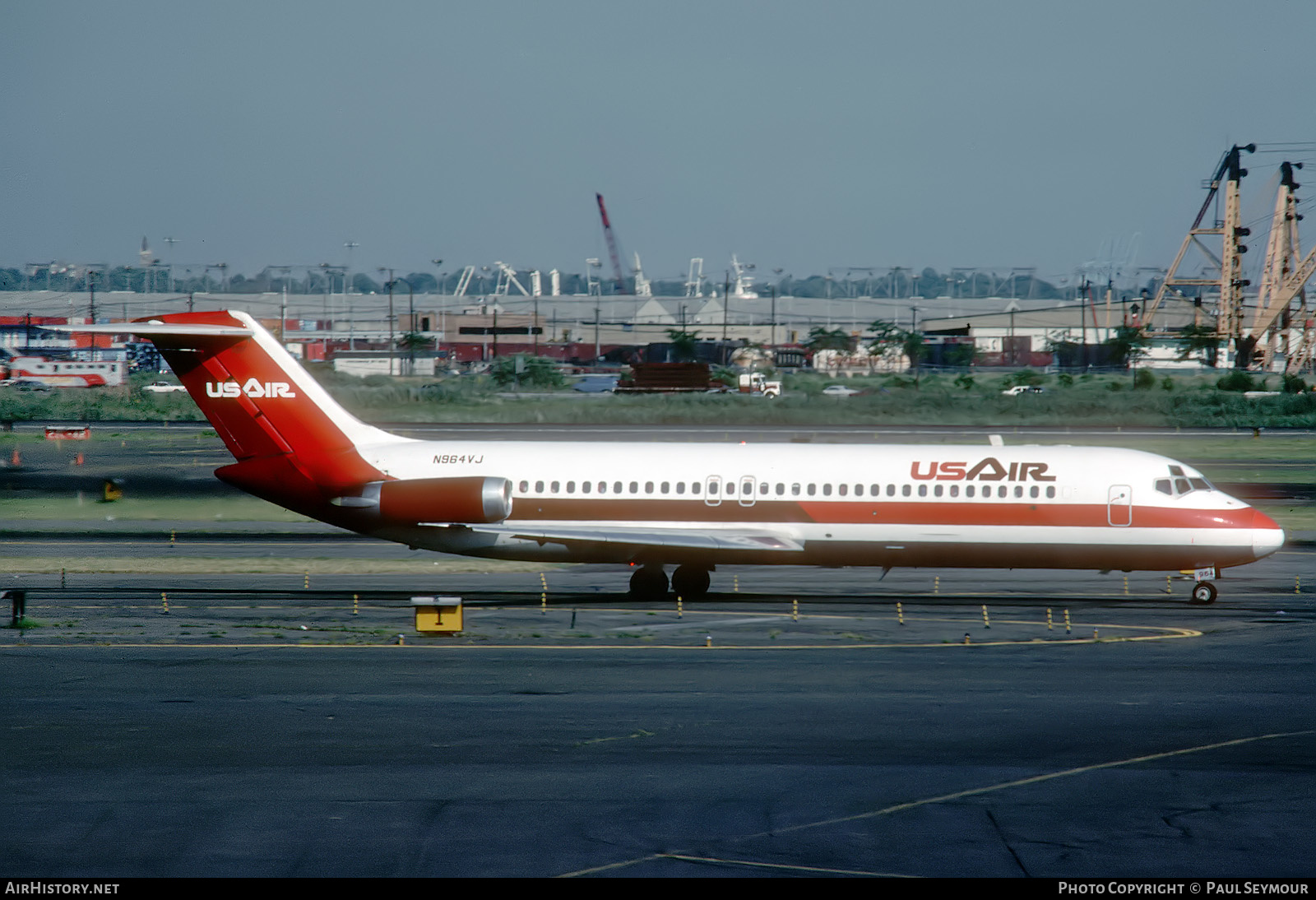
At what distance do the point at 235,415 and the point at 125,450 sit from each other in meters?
42.7

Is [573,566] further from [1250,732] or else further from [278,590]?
[1250,732]

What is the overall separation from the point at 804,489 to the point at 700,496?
2.54 m

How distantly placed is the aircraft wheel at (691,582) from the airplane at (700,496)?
0.15 feet

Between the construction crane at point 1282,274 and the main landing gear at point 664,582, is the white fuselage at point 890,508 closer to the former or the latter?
the main landing gear at point 664,582

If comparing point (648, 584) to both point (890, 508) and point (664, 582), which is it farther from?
point (890, 508)

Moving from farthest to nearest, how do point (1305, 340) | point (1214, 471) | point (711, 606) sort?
point (1305, 340) → point (1214, 471) → point (711, 606)

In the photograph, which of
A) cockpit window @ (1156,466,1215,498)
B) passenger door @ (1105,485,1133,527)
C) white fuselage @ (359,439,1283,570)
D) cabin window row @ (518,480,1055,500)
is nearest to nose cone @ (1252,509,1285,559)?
white fuselage @ (359,439,1283,570)

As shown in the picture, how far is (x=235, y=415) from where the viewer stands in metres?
33.6

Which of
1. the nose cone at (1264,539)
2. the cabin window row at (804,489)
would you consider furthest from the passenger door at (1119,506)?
the nose cone at (1264,539)

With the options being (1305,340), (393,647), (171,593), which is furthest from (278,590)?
(1305,340)

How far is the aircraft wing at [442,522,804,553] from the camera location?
105ft

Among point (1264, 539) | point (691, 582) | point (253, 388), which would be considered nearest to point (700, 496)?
point (691, 582)

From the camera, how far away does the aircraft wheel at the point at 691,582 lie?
3334 cm

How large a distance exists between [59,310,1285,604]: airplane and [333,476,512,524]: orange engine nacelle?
0.14ft
